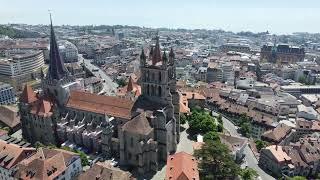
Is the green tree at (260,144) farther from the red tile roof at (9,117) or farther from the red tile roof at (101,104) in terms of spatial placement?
the red tile roof at (9,117)

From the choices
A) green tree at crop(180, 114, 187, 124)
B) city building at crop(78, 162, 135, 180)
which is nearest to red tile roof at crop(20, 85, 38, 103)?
city building at crop(78, 162, 135, 180)

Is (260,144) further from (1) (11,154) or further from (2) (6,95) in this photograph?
(2) (6,95)

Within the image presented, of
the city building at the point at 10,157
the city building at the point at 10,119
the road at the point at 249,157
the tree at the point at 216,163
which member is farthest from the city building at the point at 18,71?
the tree at the point at 216,163

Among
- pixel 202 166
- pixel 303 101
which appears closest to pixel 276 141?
pixel 202 166

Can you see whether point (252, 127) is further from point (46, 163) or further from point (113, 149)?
point (46, 163)

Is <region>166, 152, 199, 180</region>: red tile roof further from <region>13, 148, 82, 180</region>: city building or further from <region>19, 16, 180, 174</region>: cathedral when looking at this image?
<region>13, 148, 82, 180</region>: city building

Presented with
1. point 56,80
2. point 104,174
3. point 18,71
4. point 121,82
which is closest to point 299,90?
point 121,82
